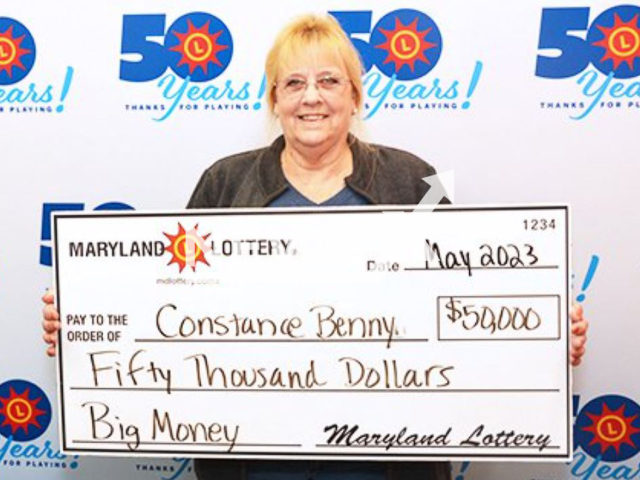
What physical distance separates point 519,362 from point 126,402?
0.68 m

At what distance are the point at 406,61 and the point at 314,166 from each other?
1.49ft

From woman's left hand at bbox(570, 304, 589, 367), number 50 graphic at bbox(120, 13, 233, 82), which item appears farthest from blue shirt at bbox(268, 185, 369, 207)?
number 50 graphic at bbox(120, 13, 233, 82)

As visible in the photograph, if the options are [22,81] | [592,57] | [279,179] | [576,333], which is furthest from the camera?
→ [22,81]

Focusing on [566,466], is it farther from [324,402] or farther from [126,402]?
[126,402]

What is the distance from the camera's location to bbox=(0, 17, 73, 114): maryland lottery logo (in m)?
1.77

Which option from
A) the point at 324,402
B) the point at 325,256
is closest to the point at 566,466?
the point at 324,402

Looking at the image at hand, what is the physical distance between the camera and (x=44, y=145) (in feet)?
5.89

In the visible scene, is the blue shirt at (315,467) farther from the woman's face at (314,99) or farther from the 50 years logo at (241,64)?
the 50 years logo at (241,64)

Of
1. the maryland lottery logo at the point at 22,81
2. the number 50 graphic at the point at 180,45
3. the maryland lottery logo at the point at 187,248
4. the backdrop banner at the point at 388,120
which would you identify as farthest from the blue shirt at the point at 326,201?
the maryland lottery logo at the point at 22,81

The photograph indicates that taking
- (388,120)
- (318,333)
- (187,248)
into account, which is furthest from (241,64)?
(318,333)

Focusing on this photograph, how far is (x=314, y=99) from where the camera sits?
51.3 inches

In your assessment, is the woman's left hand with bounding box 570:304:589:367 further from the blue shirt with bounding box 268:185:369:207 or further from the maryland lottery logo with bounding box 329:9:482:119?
the maryland lottery logo with bounding box 329:9:482:119

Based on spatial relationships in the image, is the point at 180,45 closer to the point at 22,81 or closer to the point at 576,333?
the point at 22,81

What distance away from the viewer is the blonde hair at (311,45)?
1.32m
